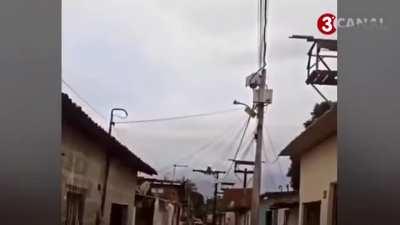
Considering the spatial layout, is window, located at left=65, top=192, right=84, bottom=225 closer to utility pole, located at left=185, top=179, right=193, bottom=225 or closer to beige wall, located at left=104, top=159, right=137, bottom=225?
beige wall, located at left=104, top=159, right=137, bottom=225

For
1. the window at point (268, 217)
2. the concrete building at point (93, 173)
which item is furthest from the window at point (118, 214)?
the window at point (268, 217)

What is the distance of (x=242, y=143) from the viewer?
131cm

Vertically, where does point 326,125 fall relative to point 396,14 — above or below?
below

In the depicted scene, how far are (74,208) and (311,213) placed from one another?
1.80 ft

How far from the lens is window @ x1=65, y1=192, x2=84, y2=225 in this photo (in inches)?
49.7

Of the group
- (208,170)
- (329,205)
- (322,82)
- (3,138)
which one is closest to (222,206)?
(208,170)

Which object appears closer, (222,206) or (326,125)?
(326,125)

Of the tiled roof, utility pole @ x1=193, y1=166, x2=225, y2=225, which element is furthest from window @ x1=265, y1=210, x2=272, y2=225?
the tiled roof

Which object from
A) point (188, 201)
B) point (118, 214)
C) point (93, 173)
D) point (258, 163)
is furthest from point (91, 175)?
point (258, 163)

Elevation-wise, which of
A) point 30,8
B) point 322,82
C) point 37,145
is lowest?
point 37,145

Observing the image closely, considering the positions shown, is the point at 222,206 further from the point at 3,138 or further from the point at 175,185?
the point at 3,138

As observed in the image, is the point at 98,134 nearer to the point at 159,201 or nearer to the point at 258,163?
the point at 159,201

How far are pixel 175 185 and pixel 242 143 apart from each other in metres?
0.20

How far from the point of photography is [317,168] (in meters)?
1.28
